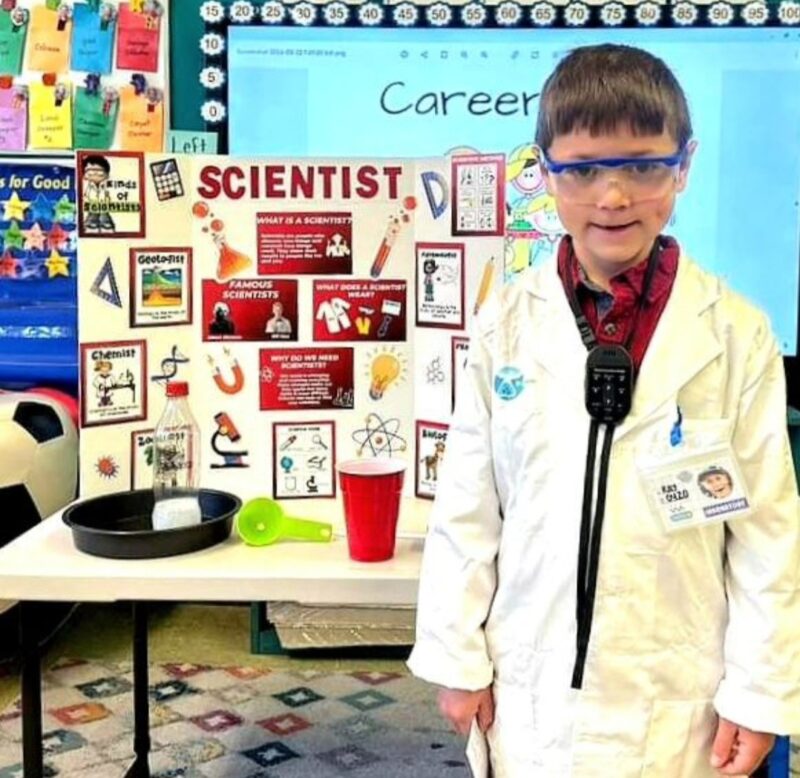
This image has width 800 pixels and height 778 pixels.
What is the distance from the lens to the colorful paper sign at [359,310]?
1.87m

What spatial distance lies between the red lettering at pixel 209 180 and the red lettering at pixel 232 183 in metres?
0.01

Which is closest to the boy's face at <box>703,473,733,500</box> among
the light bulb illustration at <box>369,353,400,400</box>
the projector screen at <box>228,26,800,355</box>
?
the light bulb illustration at <box>369,353,400,400</box>

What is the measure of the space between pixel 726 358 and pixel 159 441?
3.13ft

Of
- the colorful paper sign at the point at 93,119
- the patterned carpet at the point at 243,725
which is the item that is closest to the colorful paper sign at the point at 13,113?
the colorful paper sign at the point at 93,119

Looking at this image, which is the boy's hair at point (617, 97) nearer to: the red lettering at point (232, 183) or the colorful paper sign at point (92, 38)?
the red lettering at point (232, 183)

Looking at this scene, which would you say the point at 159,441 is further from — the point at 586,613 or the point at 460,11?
the point at 460,11

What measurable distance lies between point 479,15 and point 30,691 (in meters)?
2.05

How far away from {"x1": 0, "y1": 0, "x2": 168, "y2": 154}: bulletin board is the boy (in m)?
2.03

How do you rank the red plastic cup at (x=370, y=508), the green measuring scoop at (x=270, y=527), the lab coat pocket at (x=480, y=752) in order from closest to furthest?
the lab coat pocket at (x=480, y=752)
the red plastic cup at (x=370, y=508)
the green measuring scoop at (x=270, y=527)

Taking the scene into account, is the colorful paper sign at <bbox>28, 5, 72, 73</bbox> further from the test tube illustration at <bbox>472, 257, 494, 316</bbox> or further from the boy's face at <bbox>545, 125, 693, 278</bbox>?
the boy's face at <bbox>545, 125, 693, 278</bbox>

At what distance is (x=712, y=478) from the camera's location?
1244 millimetres

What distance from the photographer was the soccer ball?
2.73 metres

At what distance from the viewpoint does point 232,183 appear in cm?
187

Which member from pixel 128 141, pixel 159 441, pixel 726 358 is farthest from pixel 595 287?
pixel 128 141
